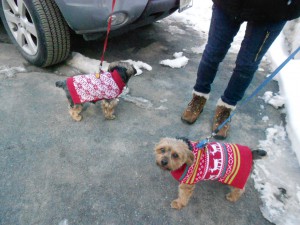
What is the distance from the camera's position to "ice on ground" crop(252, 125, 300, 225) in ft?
6.90

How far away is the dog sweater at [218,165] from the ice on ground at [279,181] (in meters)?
0.39

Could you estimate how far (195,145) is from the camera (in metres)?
1.95

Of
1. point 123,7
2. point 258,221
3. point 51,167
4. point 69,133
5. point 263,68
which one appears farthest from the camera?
point 263,68

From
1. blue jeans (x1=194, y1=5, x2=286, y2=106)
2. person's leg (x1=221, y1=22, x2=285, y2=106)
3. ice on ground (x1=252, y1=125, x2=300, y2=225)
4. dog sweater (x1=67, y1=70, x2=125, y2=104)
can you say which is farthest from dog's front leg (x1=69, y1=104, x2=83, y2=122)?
ice on ground (x1=252, y1=125, x2=300, y2=225)

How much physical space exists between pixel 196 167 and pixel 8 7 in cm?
298

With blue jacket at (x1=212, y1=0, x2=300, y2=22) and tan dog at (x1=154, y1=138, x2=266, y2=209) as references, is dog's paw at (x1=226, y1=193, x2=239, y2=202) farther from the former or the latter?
blue jacket at (x1=212, y1=0, x2=300, y2=22)

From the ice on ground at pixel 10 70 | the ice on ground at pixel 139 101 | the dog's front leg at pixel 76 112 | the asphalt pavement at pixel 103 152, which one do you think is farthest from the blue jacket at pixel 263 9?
the ice on ground at pixel 10 70

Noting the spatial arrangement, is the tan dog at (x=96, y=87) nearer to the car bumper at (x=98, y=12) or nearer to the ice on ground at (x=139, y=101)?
the ice on ground at (x=139, y=101)

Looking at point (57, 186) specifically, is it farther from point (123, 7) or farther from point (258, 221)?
point (123, 7)

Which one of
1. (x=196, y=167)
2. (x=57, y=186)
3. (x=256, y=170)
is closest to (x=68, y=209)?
(x=57, y=186)

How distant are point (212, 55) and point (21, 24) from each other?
2.22 meters

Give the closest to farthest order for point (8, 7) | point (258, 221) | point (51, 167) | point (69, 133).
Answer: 1. point (258, 221)
2. point (51, 167)
3. point (69, 133)
4. point (8, 7)

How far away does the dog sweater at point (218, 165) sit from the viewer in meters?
1.93

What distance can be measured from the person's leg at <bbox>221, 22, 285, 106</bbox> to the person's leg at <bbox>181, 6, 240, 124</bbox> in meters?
0.17
